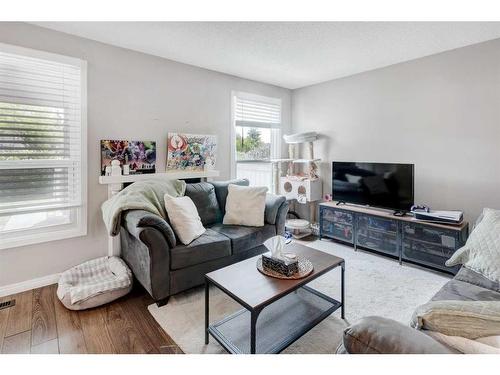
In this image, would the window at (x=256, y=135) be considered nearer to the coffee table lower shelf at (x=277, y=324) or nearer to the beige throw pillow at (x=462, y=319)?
the coffee table lower shelf at (x=277, y=324)

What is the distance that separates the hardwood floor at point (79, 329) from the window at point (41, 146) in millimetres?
653

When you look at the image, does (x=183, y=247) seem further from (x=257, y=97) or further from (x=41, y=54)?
(x=257, y=97)

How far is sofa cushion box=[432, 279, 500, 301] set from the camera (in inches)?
60.2

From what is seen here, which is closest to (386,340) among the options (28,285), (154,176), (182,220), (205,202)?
(182,220)

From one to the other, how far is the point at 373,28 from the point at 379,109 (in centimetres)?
133

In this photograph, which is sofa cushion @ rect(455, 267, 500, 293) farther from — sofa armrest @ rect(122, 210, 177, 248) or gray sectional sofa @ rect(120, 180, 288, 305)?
sofa armrest @ rect(122, 210, 177, 248)

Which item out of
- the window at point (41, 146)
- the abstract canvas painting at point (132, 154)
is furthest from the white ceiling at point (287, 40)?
the abstract canvas painting at point (132, 154)

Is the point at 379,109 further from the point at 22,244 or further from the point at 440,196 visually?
the point at 22,244

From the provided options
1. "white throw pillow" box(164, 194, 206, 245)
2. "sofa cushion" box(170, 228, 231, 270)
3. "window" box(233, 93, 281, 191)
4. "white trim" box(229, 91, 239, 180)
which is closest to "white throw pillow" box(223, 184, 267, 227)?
"sofa cushion" box(170, 228, 231, 270)

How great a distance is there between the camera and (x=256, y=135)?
4160 mm

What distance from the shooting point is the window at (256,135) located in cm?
390

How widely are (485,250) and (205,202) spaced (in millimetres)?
2456

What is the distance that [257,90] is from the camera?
402 centimetres
